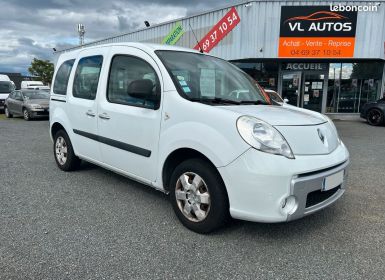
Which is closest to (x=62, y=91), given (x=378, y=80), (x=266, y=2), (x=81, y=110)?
(x=81, y=110)

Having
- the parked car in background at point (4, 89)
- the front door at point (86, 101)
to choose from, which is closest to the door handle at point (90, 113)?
the front door at point (86, 101)

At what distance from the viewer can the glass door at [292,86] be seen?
1606 centimetres

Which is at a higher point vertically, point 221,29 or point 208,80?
point 221,29

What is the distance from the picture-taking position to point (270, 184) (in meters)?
2.62

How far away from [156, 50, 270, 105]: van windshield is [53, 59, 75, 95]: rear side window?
2.07 m

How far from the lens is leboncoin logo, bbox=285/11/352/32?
1423 cm

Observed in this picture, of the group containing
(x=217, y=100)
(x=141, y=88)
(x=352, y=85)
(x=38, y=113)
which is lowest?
(x=38, y=113)

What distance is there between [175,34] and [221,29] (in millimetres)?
3182

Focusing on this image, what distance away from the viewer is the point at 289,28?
14531 millimetres

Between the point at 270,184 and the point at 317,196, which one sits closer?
the point at 270,184

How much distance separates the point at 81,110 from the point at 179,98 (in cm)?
189

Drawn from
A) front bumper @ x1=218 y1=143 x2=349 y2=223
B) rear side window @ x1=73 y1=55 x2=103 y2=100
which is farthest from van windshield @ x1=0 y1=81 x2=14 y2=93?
front bumper @ x1=218 y1=143 x2=349 y2=223

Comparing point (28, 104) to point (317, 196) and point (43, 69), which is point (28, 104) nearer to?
point (317, 196)

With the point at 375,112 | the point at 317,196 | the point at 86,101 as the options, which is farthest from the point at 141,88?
the point at 375,112
